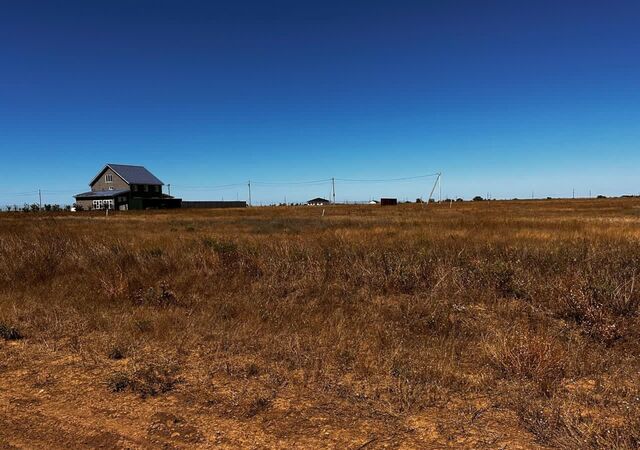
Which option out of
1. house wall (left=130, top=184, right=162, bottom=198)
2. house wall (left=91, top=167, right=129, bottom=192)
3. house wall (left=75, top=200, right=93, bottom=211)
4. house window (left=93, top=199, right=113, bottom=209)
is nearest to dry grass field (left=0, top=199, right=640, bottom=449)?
house window (left=93, top=199, right=113, bottom=209)

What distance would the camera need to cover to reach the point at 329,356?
4547mm

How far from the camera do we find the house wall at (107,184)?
282 ft

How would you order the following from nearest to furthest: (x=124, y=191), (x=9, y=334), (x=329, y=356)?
1. (x=329, y=356)
2. (x=9, y=334)
3. (x=124, y=191)

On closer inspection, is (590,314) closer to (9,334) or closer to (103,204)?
(9,334)

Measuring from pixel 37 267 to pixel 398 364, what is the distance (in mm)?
8805

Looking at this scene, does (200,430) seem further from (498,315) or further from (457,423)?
(498,315)

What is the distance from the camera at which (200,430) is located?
3211 millimetres

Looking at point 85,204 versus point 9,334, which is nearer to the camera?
point 9,334

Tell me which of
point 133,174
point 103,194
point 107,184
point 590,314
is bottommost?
point 590,314

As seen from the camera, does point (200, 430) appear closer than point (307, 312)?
Yes

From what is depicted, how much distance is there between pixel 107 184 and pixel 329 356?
96662 mm

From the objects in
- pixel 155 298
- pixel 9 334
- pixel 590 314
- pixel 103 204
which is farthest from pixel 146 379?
→ pixel 103 204

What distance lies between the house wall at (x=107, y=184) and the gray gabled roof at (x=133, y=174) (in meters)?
0.61

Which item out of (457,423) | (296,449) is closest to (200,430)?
(296,449)
